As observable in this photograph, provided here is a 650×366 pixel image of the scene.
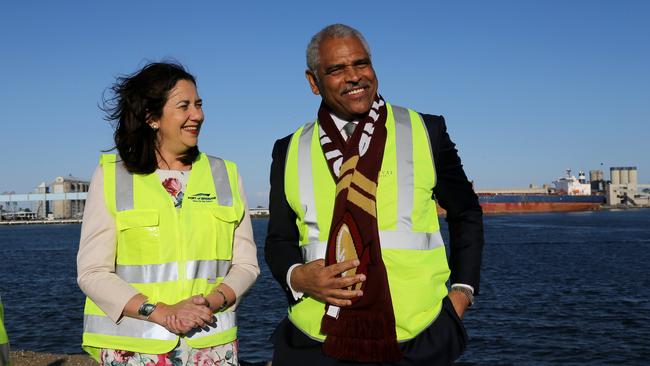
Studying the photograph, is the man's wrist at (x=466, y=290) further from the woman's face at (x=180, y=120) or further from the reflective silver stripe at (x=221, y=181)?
the woman's face at (x=180, y=120)

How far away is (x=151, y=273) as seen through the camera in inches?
98.3

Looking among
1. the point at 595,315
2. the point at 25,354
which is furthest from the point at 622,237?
the point at 25,354

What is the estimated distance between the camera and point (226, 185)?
2744 millimetres

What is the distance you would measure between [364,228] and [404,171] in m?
0.29

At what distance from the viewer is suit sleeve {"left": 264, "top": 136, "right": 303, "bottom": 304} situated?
2.34 metres

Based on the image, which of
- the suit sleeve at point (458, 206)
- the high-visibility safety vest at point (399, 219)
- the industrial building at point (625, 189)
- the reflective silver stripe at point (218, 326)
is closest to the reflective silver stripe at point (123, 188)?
the reflective silver stripe at point (218, 326)

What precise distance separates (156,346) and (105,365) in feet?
0.78

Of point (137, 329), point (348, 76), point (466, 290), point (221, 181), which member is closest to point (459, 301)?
point (466, 290)

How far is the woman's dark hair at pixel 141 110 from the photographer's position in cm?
264

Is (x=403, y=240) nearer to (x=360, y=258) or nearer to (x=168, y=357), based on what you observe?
(x=360, y=258)

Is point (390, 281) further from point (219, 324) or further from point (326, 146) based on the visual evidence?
point (219, 324)

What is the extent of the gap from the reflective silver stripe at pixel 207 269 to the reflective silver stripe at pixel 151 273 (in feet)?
0.20

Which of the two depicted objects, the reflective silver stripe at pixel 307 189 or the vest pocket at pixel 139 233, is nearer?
the reflective silver stripe at pixel 307 189

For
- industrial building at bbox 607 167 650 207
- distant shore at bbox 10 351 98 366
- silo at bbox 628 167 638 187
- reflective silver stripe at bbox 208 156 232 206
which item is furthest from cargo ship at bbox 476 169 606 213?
reflective silver stripe at bbox 208 156 232 206
